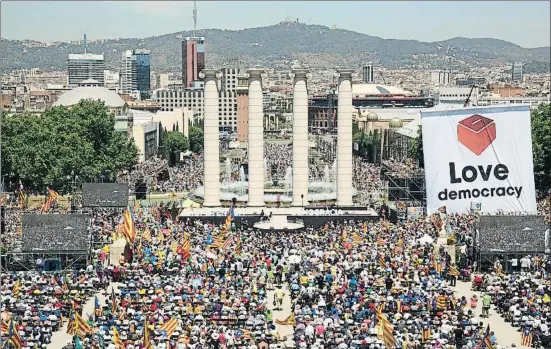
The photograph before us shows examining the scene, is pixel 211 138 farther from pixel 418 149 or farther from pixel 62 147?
pixel 418 149

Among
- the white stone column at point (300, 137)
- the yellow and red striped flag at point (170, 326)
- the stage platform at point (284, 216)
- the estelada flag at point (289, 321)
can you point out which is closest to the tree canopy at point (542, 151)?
the white stone column at point (300, 137)

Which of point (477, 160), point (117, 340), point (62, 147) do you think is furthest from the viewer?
point (62, 147)

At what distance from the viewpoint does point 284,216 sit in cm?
5588

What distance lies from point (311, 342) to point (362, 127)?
4490 inches

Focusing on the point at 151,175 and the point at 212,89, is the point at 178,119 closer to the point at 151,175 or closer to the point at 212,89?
the point at 151,175

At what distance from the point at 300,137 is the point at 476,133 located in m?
15.1

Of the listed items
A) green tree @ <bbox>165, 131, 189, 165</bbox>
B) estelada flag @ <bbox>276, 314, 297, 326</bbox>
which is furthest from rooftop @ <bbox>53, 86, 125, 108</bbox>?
estelada flag @ <bbox>276, 314, 297, 326</bbox>

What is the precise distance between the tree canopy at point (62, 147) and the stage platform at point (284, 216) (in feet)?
46.4

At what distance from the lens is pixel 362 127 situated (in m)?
141

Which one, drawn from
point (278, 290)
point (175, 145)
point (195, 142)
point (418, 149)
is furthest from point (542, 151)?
point (195, 142)

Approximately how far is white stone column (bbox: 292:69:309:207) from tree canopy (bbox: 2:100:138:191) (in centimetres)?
1731

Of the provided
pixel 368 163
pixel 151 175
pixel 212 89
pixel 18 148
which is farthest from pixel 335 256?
pixel 368 163

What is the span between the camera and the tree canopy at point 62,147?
69.1 meters

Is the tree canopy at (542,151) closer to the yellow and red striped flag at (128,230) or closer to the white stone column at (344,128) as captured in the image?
the white stone column at (344,128)
